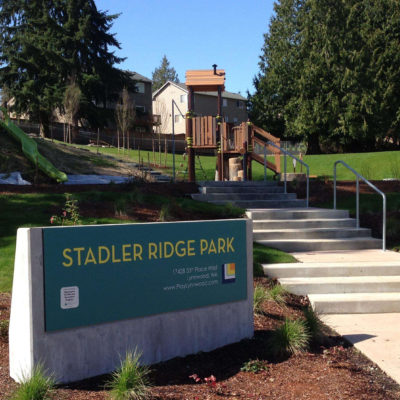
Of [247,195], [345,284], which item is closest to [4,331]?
[345,284]

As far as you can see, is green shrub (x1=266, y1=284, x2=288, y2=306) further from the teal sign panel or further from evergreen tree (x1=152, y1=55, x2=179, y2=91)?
evergreen tree (x1=152, y1=55, x2=179, y2=91)

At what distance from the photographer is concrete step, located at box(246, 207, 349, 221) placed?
9305 mm

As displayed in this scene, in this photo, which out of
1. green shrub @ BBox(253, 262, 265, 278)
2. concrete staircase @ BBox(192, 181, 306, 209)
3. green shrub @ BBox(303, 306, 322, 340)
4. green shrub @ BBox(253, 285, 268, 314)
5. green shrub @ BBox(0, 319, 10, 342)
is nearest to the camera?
green shrub @ BBox(0, 319, 10, 342)

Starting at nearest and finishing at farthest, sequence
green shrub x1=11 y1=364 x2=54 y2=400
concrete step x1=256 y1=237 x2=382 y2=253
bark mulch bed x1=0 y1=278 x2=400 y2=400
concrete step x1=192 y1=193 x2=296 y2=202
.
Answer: green shrub x1=11 y1=364 x2=54 y2=400 < bark mulch bed x1=0 y1=278 x2=400 y2=400 < concrete step x1=256 y1=237 x2=382 y2=253 < concrete step x1=192 y1=193 x2=296 y2=202

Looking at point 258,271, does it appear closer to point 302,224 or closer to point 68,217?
point 302,224

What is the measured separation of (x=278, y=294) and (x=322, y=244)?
110 inches

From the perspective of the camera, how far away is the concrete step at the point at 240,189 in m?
11.1

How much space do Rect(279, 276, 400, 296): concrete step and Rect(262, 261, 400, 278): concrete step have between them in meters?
0.17

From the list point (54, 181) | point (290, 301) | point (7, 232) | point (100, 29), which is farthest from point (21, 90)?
point (290, 301)

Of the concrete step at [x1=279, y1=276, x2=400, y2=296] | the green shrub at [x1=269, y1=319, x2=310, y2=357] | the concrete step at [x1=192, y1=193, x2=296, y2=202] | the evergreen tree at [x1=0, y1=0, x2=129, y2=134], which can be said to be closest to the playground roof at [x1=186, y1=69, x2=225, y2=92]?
the concrete step at [x1=192, y1=193, x2=296, y2=202]

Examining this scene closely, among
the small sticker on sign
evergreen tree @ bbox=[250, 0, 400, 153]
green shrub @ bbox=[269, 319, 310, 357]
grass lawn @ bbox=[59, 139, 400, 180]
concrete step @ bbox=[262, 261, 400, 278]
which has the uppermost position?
evergreen tree @ bbox=[250, 0, 400, 153]

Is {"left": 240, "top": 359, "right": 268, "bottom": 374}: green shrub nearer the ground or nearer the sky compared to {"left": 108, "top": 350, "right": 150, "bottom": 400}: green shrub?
nearer the ground

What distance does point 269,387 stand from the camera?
3656 mm

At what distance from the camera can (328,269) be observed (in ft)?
22.0
